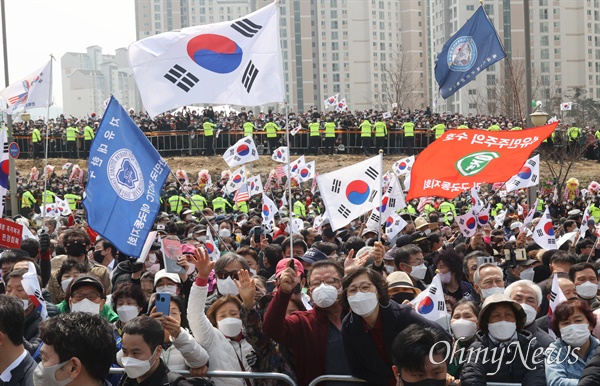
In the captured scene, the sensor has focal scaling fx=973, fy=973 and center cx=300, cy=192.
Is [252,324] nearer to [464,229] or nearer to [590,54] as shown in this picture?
[464,229]

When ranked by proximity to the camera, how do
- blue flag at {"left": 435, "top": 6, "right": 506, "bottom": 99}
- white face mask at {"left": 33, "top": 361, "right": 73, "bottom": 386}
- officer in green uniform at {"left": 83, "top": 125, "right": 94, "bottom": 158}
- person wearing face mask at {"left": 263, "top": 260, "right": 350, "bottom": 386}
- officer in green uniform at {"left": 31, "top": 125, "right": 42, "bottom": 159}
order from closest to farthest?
white face mask at {"left": 33, "top": 361, "right": 73, "bottom": 386} → person wearing face mask at {"left": 263, "top": 260, "right": 350, "bottom": 386} → blue flag at {"left": 435, "top": 6, "right": 506, "bottom": 99} → officer in green uniform at {"left": 83, "top": 125, "right": 94, "bottom": 158} → officer in green uniform at {"left": 31, "top": 125, "right": 42, "bottom": 159}

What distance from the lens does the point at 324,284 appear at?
588 centimetres

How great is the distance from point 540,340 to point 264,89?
4.06 metres

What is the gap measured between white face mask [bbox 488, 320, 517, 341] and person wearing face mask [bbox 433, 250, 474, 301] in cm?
288

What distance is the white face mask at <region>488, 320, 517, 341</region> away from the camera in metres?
5.38

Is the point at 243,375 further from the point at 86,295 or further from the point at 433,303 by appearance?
the point at 433,303

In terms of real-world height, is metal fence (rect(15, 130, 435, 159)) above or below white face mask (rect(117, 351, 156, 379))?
above

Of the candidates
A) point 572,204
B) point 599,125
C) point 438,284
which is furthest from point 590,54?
point 438,284

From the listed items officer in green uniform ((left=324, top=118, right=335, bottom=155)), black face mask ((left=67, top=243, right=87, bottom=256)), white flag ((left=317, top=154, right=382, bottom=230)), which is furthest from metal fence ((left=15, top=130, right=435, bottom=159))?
black face mask ((left=67, top=243, right=87, bottom=256))

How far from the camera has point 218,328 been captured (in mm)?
5895

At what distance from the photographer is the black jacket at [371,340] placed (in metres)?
5.47

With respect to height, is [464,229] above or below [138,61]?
below

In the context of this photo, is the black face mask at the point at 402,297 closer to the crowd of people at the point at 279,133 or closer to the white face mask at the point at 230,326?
the white face mask at the point at 230,326

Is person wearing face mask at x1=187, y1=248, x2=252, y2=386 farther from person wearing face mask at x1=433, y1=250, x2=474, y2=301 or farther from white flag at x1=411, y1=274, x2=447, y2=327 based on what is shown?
person wearing face mask at x1=433, y1=250, x2=474, y2=301
